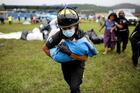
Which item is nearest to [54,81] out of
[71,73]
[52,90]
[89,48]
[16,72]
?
[52,90]

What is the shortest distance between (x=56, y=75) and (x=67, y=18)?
3876 mm

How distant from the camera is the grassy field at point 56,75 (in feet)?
20.8

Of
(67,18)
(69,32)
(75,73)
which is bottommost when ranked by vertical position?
(75,73)

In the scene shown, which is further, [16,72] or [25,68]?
[25,68]

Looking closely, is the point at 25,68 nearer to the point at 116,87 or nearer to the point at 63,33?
the point at 116,87

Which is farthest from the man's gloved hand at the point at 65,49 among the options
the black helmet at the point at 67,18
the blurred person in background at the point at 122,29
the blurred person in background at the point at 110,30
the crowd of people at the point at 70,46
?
the blurred person in background at the point at 122,29

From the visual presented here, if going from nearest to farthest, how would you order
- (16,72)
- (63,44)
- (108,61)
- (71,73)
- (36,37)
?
(63,44) → (71,73) → (16,72) → (108,61) → (36,37)

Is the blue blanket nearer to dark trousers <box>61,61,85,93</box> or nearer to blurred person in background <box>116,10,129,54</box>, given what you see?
dark trousers <box>61,61,85,93</box>

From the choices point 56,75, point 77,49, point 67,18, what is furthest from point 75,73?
point 56,75

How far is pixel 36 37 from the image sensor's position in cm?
1562

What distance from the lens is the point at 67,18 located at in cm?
392

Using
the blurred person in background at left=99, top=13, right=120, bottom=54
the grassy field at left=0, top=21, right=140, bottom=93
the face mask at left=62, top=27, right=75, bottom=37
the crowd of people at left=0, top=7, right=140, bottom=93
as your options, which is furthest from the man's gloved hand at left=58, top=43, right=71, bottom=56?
the blurred person in background at left=99, top=13, right=120, bottom=54

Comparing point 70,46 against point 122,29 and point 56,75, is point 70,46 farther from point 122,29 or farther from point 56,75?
point 122,29

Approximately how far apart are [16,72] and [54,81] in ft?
5.04
